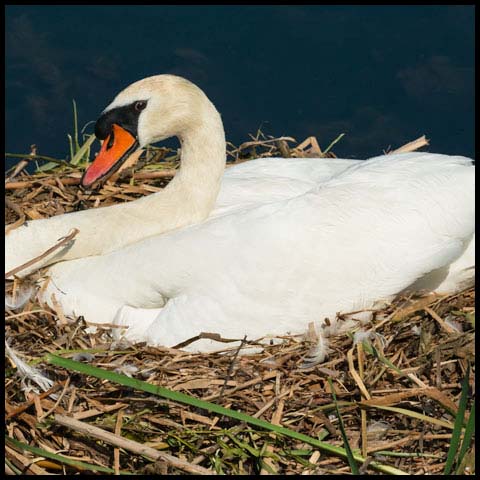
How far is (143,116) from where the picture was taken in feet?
15.5

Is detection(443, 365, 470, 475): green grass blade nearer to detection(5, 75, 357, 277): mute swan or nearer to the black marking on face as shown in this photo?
detection(5, 75, 357, 277): mute swan

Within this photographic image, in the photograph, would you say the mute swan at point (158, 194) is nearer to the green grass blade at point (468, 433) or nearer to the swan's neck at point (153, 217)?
the swan's neck at point (153, 217)

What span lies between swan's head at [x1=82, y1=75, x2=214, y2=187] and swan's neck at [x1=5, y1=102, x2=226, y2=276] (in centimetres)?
7

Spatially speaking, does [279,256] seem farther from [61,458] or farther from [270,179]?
[61,458]

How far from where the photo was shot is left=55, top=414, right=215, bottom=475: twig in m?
3.79

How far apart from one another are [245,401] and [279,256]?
2.06ft

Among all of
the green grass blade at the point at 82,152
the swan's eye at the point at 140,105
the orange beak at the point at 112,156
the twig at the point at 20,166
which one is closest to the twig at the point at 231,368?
the orange beak at the point at 112,156

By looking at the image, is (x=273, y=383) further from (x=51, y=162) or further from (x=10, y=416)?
(x=51, y=162)

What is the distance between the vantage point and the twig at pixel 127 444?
3.79 m

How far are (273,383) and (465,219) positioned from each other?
43.2 inches

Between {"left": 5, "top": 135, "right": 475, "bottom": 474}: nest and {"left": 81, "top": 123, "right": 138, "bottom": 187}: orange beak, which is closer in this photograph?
{"left": 5, "top": 135, "right": 475, "bottom": 474}: nest

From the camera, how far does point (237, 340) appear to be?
4238 millimetres

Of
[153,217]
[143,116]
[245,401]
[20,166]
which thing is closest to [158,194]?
[153,217]

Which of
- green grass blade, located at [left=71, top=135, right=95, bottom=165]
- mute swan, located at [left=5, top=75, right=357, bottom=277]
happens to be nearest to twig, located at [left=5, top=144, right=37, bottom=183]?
green grass blade, located at [left=71, top=135, right=95, bottom=165]
